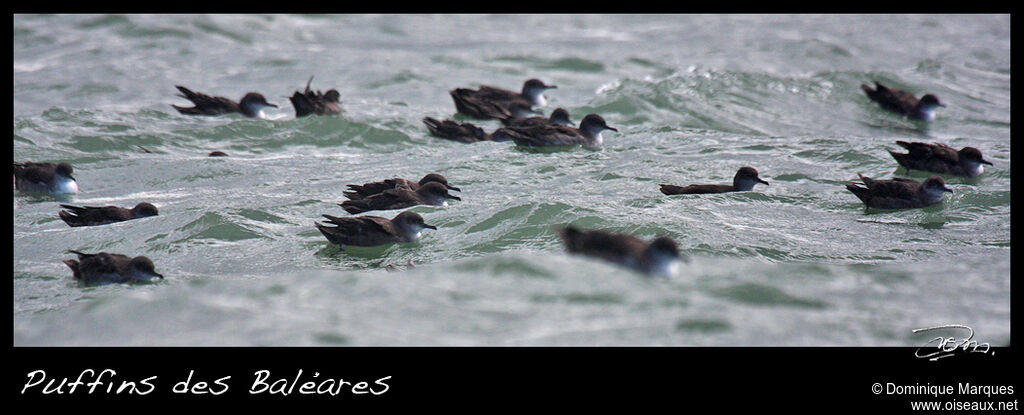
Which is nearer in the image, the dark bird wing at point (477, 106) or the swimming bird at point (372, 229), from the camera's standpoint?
the swimming bird at point (372, 229)

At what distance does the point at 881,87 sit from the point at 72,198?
1276 cm

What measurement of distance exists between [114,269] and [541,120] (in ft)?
25.9

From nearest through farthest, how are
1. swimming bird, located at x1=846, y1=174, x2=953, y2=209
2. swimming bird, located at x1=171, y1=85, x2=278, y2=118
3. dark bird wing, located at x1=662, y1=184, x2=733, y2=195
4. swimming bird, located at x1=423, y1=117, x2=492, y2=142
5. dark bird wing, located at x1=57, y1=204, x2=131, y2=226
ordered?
dark bird wing, located at x1=57, y1=204, x2=131, y2=226 < swimming bird, located at x1=846, y1=174, x2=953, y2=209 < dark bird wing, located at x1=662, y1=184, x2=733, y2=195 < swimming bird, located at x1=423, y1=117, x2=492, y2=142 < swimming bird, located at x1=171, y1=85, x2=278, y2=118

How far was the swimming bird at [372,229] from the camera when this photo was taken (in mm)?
10484

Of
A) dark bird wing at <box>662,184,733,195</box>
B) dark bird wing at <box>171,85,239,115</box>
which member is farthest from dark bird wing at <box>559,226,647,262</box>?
dark bird wing at <box>171,85,239,115</box>

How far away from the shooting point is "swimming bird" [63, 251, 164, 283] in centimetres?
920

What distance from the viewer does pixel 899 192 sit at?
1191 cm

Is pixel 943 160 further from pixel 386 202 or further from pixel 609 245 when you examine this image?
pixel 386 202

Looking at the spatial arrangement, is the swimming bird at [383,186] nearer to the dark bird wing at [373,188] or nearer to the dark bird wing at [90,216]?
the dark bird wing at [373,188]

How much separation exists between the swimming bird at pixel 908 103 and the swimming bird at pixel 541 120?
18.6ft

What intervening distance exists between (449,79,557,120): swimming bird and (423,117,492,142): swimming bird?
3.67ft

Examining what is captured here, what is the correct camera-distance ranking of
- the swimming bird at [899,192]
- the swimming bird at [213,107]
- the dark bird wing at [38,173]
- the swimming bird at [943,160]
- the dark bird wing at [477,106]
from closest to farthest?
the swimming bird at [899,192]
the dark bird wing at [38,173]
the swimming bird at [943,160]
the swimming bird at [213,107]
the dark bird wing at [477,106]
